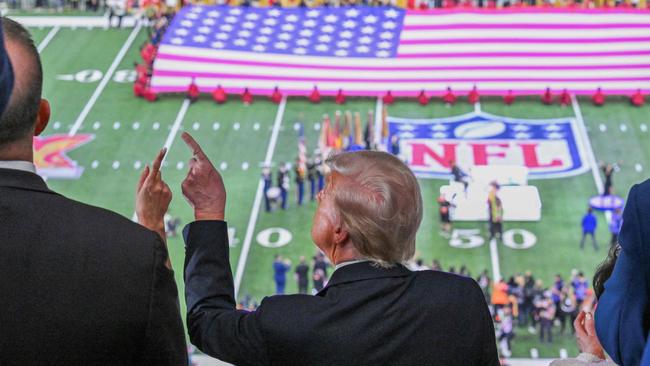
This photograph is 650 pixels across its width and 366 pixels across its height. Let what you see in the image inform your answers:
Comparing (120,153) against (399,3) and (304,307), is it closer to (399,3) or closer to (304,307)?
(399,3)

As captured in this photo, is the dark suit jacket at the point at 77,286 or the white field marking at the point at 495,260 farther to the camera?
the white field marking at the point at 495,260

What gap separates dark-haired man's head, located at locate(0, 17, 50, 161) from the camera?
9.15 feet

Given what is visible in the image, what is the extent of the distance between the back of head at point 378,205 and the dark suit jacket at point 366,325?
0.06 metres

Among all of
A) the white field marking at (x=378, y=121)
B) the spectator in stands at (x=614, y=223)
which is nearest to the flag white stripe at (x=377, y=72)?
the white field marking at (x=378, y=121)

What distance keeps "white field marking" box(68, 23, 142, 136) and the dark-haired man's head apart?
24588 mm

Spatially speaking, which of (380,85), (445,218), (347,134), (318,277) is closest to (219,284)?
(318,277)

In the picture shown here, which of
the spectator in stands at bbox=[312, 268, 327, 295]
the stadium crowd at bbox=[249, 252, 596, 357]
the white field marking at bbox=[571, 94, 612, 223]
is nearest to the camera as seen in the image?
the stadium crowd at bbox=[249, 252, 596, 357]

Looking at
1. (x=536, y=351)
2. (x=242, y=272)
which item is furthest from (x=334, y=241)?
(x=242, y=272)

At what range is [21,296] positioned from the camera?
276 cm

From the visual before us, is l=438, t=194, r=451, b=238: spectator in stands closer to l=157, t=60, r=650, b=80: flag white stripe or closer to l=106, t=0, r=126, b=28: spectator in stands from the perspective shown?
l=157, t=60, r=650, b=80: flag white stripe

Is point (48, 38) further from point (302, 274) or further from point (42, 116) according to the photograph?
point (42, 116)

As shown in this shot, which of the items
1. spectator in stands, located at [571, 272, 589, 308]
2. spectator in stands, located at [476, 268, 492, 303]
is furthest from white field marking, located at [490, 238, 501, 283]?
spectator in stands, located at [571, 272, 589, 308]

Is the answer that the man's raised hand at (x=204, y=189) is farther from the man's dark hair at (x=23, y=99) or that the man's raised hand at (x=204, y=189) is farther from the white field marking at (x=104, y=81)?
the white field marking at (x=104, y=81)

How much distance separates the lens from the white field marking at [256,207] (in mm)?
21641
